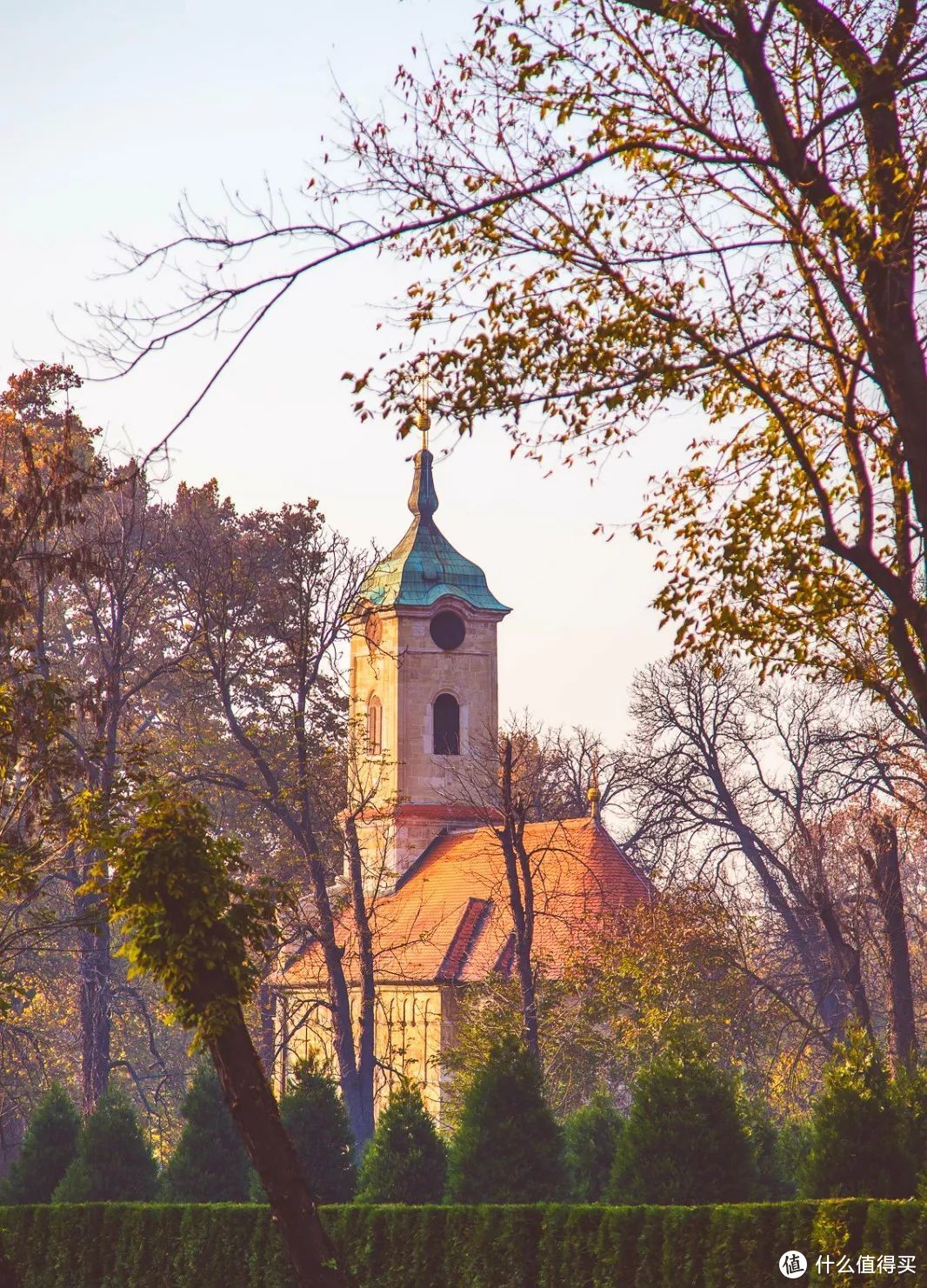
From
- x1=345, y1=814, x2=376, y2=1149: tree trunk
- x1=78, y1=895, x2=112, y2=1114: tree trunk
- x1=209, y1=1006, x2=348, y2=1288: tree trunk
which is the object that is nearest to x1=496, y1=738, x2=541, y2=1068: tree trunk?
x1=345, y1=814, x2=376, y2=1149: tree trunk

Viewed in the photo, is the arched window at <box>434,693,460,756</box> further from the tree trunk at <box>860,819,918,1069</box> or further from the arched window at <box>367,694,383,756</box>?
the tree trunk at <box>860,819,918,1069</box>

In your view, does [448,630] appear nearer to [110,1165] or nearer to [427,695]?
[427,695]

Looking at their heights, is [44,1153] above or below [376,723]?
below

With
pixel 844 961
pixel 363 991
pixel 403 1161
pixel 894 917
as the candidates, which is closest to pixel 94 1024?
pixel 363 991

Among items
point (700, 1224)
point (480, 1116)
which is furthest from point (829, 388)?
point (480, 1116)

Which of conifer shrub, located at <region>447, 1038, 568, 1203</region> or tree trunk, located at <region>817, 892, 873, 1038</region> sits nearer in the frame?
conifer shrub, located at <region>447, 1038, 568, 1203</region>

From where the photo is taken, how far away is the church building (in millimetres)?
44812

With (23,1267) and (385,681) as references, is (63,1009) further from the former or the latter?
(23,1267)

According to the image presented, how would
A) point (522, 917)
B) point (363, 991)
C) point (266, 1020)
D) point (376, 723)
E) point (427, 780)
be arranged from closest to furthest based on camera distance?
1. point (522, 917)
2. point (363, 991)
3. point (266, 1020)
4. point (427, 780)
5. point (376, 723)

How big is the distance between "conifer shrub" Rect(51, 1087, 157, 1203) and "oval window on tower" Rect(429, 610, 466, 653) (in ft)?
85.0

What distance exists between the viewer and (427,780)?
1971 inches

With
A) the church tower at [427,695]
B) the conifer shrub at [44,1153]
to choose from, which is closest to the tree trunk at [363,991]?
the conifer shrub at [44,1153]

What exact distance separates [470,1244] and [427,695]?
105ft

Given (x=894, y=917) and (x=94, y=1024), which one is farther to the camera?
(x=94, y=1024)
